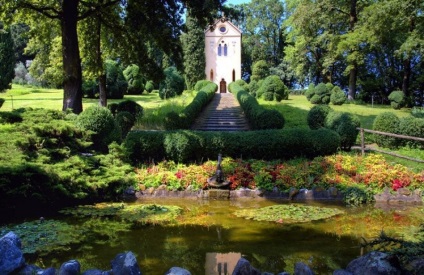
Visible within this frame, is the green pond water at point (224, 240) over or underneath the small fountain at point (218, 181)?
underneath

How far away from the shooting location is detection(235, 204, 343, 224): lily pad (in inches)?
340

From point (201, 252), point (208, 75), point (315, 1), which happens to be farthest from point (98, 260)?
point (208, 75)

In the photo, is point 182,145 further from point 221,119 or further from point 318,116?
point 221,119

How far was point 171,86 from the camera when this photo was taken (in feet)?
103

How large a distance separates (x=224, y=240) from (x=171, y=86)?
81.9 feet

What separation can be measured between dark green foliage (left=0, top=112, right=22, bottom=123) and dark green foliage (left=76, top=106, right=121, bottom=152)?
169 centimetres

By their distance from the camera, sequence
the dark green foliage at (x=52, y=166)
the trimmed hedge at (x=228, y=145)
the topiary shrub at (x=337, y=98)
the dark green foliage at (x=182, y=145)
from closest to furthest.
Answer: the dark green foliage at (x=52, y=166) < the dark green foliage at (x=182, y=145) < the trimmed hedge at (x=228, y=145) < the topiary shrub at (x=337, y=98)

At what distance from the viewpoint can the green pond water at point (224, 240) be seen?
6.20m

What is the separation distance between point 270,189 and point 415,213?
361 centimetres

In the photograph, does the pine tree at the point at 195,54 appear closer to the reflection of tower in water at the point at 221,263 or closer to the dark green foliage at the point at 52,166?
the dark green foliage at the point at 52,166

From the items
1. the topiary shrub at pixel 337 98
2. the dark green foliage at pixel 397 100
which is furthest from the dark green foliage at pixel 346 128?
the dark green foliage at pixel 397 100

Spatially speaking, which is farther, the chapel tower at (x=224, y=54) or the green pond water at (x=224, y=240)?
the chapel tower at (x=224, y=54)

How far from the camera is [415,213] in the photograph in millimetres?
9211

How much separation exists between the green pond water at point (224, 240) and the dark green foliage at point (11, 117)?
483 centimetres
